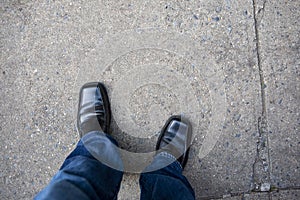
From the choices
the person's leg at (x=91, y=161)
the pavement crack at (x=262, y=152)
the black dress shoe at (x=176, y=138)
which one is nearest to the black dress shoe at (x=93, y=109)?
the person's leg at (x=91, y=161)

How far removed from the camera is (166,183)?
169 centimetres

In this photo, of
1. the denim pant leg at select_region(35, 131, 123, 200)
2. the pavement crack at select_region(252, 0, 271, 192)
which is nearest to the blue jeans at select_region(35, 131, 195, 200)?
the denim pant leg at select_region(35, 131, 123, 200)

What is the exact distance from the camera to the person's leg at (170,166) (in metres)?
1.66

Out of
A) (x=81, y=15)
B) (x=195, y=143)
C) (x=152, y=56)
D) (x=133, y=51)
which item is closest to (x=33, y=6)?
(x=81, y=15)

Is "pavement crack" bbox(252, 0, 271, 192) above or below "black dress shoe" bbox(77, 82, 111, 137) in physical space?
below

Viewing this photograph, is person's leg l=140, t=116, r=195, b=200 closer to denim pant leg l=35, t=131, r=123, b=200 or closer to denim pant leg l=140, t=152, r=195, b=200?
denim pant leg l=140, t=152, r=195, b=200

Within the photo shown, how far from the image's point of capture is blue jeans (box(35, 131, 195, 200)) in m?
1.36

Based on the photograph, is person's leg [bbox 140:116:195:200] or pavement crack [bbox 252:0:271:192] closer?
person's leg [bbox 140:116:195:200]

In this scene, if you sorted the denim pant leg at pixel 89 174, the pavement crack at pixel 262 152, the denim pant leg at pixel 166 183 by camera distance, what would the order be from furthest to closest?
the pavement crack at pixel 262 152, the denim pant leg at pixel 166 183, the denim pant leg at pixel 89 174

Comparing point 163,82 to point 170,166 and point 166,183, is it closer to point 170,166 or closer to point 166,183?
point 170,166

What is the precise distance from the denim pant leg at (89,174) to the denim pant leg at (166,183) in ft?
0.55

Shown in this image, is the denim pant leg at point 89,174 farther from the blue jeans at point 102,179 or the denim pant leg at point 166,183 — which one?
the denim pant leg at point 166,183

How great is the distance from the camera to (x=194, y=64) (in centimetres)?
202

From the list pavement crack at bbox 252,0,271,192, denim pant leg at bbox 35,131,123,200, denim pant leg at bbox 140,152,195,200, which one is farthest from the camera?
pavement crack at bbox 252,0,271,192
